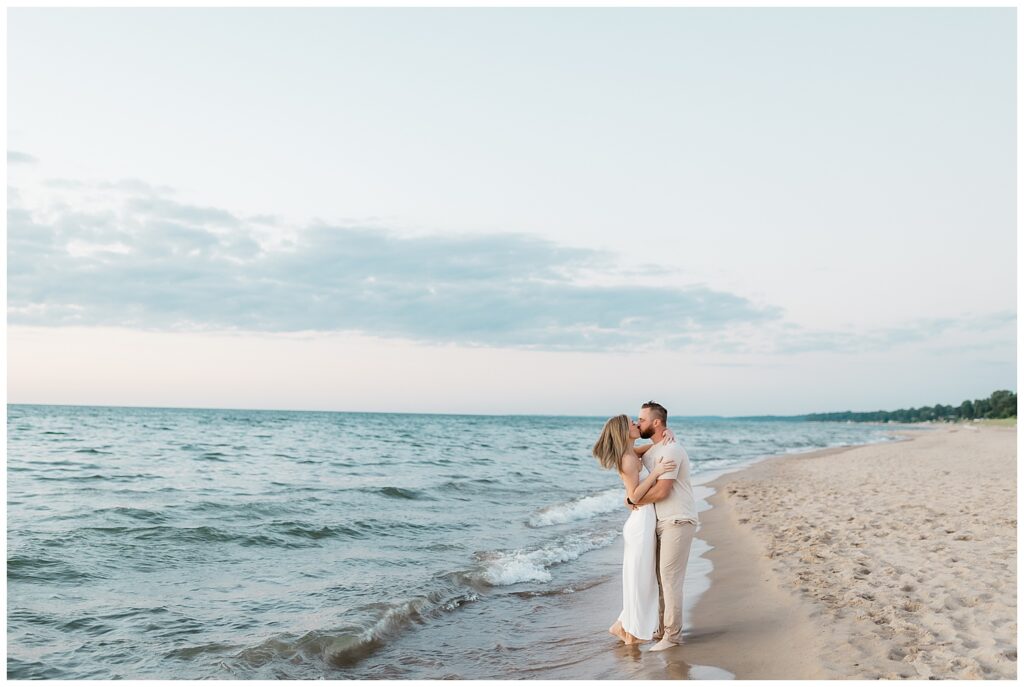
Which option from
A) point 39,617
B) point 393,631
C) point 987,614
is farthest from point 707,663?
point 39,617

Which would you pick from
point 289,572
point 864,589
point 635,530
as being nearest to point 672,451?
point 635,530

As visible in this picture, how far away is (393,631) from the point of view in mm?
7961

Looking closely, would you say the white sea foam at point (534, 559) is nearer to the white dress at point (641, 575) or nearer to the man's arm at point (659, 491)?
the white dress at point (641, 575)

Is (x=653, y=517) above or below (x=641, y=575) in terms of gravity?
above

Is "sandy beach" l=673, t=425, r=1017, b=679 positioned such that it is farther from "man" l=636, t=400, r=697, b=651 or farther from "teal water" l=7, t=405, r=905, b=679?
"teal water" l=7, t=405, r=905, b=679

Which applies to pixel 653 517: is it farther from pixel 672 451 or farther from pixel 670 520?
pixel 672 451

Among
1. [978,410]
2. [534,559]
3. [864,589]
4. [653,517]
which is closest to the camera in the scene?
[653,517]

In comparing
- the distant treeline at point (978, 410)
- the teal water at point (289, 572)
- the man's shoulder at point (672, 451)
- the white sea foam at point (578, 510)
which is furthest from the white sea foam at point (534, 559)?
the distant treeline at point (978, 410)

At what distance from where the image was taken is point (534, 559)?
11391mm

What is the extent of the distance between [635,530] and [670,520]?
341 millimetres

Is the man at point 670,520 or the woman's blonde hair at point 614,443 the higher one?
the woman's blonde hair at point 614,443

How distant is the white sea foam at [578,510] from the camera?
1545 cm

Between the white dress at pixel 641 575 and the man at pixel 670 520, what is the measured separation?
0.27 feet

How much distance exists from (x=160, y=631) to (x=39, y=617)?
158 cm
